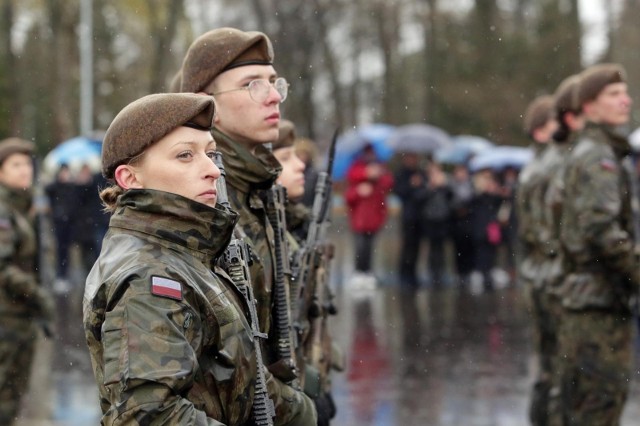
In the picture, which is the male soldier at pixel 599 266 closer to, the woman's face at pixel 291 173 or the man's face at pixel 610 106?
the man's face at pixel 610 106

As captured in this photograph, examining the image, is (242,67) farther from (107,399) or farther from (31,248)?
(31,248)

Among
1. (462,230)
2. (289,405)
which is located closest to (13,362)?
(289,405)

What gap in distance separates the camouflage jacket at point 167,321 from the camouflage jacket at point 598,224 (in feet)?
11.3

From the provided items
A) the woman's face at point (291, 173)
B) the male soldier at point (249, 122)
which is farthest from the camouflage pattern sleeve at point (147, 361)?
the woman's face at point (291, 173)

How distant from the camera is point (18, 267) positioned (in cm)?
781

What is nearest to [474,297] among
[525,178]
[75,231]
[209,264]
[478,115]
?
[75,231]

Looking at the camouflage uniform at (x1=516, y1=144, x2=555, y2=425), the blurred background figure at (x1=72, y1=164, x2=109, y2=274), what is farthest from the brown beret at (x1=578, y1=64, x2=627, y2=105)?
the blurred background figure at (x1=72, y1=164, x2=109, y2=274)

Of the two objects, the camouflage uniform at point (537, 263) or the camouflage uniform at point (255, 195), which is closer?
the camouflage uniform at point (255, 195)

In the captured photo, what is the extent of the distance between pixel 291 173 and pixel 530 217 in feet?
10.2

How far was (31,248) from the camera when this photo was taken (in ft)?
26.0

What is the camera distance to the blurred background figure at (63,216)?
18812mm

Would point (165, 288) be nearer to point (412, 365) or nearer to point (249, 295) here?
point (249, 295)

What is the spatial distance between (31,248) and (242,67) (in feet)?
12.4

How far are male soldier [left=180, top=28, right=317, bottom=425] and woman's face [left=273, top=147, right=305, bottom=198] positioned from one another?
4.20 feet
